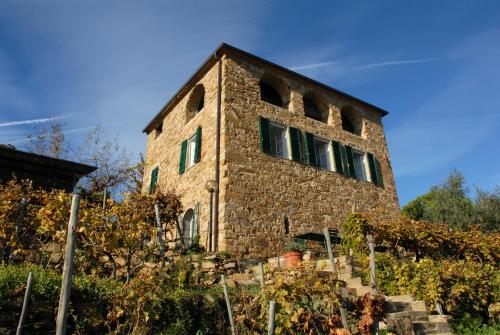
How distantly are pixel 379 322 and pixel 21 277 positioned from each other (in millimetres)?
4822

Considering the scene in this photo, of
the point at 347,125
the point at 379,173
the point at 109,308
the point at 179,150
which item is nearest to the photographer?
the point at 109,308

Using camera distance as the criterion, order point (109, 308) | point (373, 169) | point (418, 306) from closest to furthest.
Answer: point (109, 308), point (418, 306), point (373, 169)

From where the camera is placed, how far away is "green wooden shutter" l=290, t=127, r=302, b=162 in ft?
38.0

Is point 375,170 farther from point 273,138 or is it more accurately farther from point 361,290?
point 361,290

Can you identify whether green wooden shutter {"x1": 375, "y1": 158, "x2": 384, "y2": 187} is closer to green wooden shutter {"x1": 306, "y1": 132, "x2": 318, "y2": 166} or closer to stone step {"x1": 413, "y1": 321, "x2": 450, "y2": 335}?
green wooden shutter {"x1": 306, "y1": 132, "x2": 318, "y2": 166}

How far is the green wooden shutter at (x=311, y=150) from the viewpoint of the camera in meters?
11.9

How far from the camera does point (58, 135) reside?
19.3m

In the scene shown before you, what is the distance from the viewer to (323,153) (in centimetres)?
1284

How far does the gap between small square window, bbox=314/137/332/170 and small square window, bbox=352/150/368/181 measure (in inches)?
53.6

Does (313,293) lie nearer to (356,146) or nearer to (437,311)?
(437,311)

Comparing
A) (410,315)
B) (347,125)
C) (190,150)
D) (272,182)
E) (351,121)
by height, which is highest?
(351,121)

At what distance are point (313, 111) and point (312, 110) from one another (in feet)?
0.17

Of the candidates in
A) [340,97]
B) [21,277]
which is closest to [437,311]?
[21,277]

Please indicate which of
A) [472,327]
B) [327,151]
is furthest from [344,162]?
[472,327]
